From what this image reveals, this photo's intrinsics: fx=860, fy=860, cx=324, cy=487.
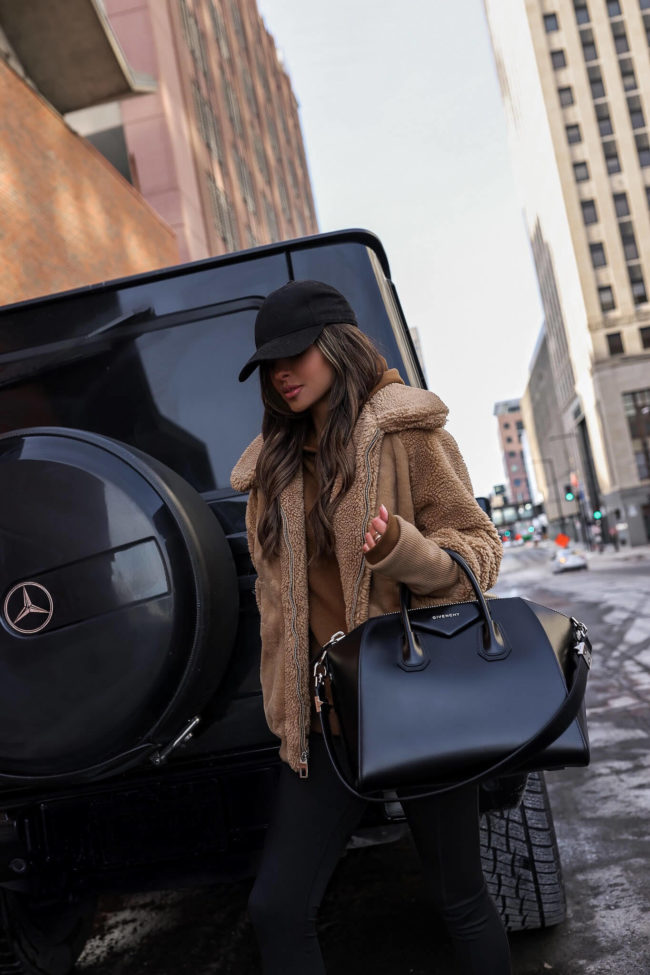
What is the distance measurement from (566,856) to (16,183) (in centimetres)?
884

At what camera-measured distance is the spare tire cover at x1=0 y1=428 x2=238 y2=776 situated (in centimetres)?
205

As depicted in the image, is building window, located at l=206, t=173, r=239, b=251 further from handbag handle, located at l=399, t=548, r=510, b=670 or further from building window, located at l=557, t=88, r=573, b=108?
building window, located at l=557, t=88, r=573, b=108

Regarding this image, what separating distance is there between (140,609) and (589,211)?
215 ft

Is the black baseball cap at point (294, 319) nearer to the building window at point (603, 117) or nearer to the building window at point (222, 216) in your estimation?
the building window at point (222, 216)

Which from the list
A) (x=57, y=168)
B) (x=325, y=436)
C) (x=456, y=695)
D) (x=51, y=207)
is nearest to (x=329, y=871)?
(x=456, y=695)

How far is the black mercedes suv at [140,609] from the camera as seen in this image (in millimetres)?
2068

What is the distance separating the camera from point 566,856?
11.6 ft

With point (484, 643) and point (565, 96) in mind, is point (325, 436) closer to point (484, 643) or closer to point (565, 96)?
point (484, 643)

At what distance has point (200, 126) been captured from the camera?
24359mm

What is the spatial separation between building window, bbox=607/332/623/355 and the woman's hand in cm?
6088

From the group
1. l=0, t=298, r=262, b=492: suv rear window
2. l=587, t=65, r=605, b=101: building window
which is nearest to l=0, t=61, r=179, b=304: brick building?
l=0, t=298, r=262, b=492: suv rear window

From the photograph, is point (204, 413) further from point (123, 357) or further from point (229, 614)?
point (229, 614)

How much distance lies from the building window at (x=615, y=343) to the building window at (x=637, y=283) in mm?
2810

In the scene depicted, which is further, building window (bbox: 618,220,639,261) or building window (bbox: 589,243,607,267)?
building window (bbox: 589,243,607,267)
